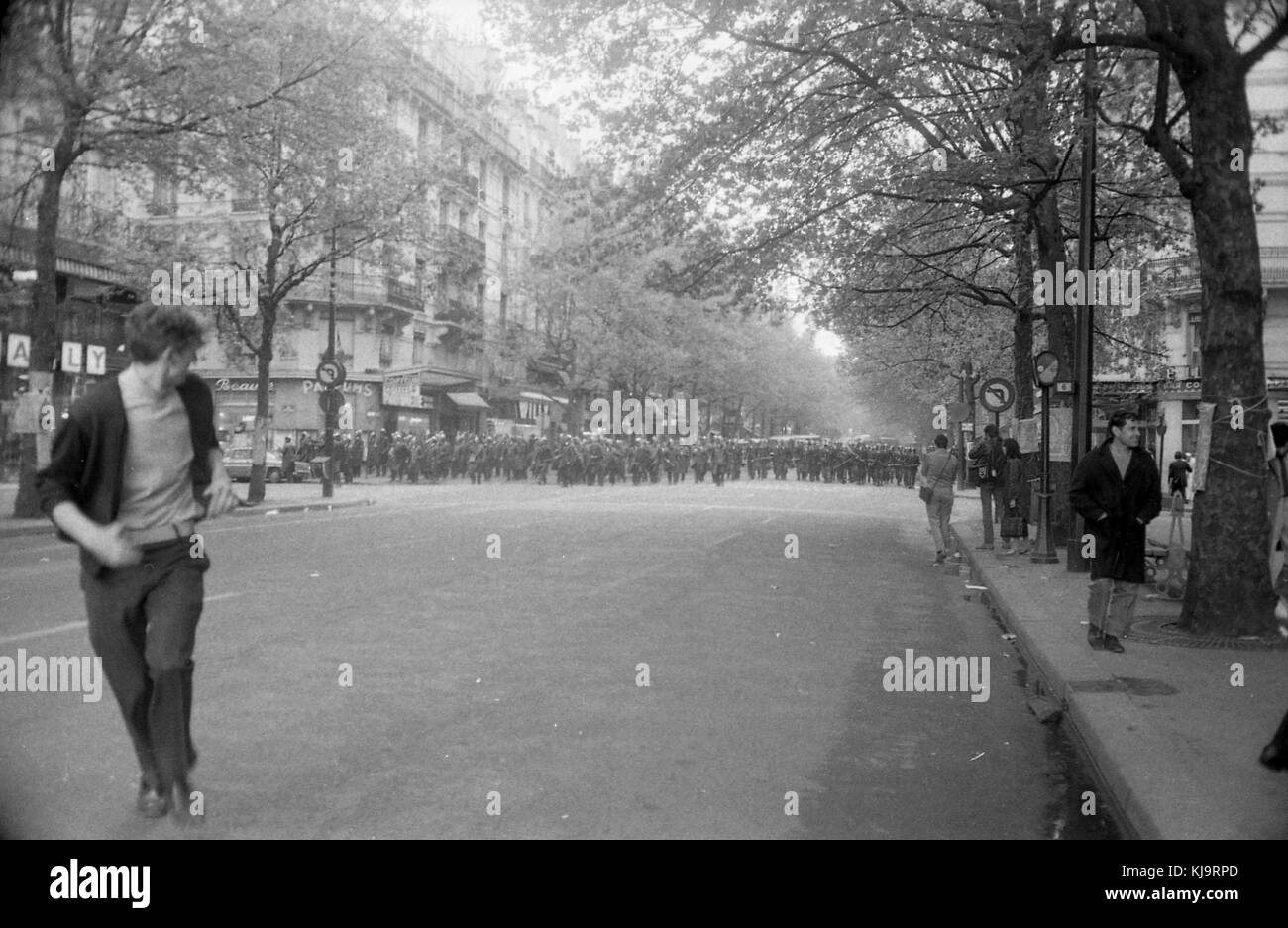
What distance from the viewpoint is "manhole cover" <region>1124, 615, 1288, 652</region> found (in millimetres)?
7812

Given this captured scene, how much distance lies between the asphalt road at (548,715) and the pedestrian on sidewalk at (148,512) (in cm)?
42

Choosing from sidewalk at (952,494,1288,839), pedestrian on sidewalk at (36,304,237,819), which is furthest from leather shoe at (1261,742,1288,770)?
pedestrian on sidewalk at (36,304,237,819)

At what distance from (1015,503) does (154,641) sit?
13795mm

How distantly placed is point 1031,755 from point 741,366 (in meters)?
59.3

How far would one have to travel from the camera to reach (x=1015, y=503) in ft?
51.8

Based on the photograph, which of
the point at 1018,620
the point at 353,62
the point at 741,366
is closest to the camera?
the point at 1018,620

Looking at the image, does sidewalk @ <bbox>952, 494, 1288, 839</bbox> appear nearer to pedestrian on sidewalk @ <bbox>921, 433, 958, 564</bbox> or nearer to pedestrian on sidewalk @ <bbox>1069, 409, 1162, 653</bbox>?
pedestrian on sidewalk @ <bbox>1069, 409, 1162, 653</bbox>

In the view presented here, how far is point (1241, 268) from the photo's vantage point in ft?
26.8

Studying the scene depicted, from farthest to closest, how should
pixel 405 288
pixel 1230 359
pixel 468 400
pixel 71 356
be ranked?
pixel 468 400 < pixel 405 288 < pixel 71 356 < pixel 1230 359

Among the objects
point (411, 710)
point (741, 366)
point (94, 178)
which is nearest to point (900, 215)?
point (411, 710)

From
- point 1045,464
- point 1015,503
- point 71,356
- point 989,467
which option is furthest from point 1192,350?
point 71,356

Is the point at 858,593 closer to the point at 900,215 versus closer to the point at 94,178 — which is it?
the point at 900,215

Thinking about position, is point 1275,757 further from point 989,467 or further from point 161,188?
point 161,188

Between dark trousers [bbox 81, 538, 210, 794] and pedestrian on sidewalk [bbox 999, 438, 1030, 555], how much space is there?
13.1 meters
